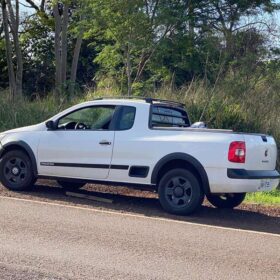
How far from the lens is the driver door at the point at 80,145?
1148 centimetres

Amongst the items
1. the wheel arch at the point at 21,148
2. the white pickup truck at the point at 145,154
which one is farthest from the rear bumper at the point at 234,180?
the wheel arch at the point at 21,148

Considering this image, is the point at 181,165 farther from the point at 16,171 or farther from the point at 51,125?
the point at 16,171

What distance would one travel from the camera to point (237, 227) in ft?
33.2

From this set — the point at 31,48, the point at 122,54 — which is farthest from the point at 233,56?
→ the point at 31,48

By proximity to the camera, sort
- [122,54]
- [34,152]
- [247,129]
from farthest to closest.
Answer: [122,54] < [247,129] < [34,152]

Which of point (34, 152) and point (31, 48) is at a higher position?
point (31, 48)

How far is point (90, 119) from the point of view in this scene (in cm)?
1199

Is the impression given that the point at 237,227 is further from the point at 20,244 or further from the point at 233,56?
the point at 233,56

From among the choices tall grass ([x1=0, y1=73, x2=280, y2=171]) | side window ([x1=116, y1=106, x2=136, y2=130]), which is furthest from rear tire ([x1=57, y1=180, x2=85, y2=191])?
tall grass ([x1=0, y1=73, x2=280, y2=171])

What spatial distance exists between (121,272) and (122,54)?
1578 cm

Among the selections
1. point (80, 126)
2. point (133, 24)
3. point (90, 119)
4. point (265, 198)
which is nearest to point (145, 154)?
point (90, 119)

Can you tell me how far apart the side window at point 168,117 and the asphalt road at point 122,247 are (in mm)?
1852

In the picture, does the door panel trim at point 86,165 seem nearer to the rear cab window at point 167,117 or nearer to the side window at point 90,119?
the side window at point 90,119

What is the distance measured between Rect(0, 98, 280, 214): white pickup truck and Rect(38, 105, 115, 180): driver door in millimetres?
17
